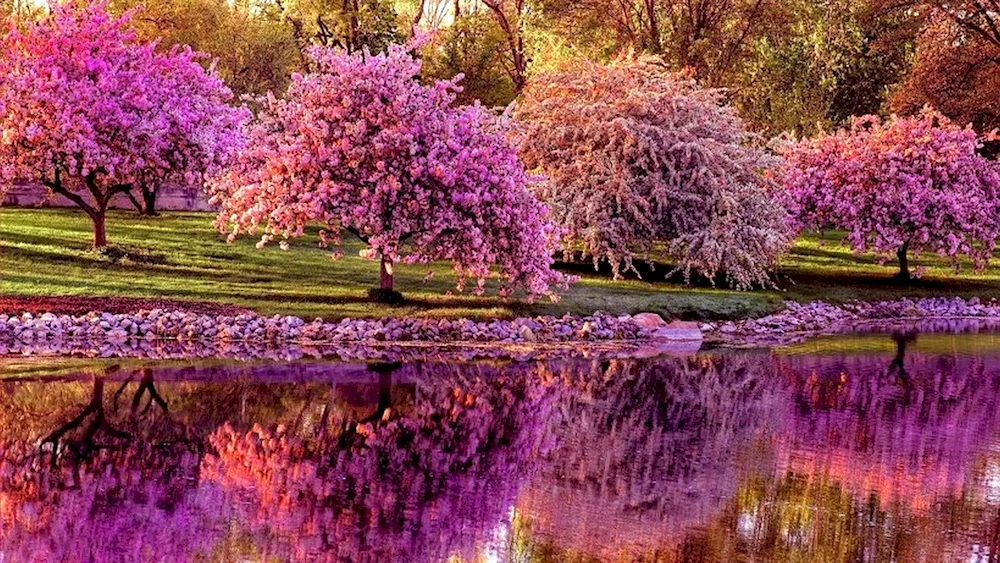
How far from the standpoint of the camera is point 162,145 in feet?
108

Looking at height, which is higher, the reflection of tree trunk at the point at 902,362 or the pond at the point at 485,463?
the pond at the point at 485,463

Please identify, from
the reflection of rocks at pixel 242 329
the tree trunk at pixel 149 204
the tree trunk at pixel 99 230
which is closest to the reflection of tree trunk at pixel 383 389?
the reflection of rocks at pixel 242 329

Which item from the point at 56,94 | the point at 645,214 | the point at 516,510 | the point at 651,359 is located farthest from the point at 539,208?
the point at 516,510

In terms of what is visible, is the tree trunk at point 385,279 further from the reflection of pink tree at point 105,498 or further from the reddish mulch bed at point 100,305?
the reflection of pink tree at point 105,498

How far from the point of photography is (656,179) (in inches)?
1452

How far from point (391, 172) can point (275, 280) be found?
594 cm

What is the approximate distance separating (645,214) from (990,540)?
23.7 m

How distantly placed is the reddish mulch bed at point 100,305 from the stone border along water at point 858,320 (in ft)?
33.9

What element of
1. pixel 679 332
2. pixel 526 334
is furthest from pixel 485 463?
pixel 679 332

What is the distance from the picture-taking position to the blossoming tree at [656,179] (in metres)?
36.4

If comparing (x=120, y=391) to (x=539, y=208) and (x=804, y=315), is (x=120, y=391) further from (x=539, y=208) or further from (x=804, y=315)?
(x=804, y=315)

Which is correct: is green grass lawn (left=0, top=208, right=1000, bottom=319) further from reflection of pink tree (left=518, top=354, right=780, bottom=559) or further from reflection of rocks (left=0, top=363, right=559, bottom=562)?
reflection of rocks (left=0, top=363, right=559, bottom=562)

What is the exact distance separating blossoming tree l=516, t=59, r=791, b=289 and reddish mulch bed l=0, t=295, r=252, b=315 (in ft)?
36.9

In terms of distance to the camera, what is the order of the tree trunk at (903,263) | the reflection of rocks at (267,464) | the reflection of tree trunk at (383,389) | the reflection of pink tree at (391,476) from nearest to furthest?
1. the reflection of rocks at (267,464)
2. the reflection of pink tree at (391,476)
3. the reflection of tree trunk at (383,389)
4. the tree trunk at (903,263)
